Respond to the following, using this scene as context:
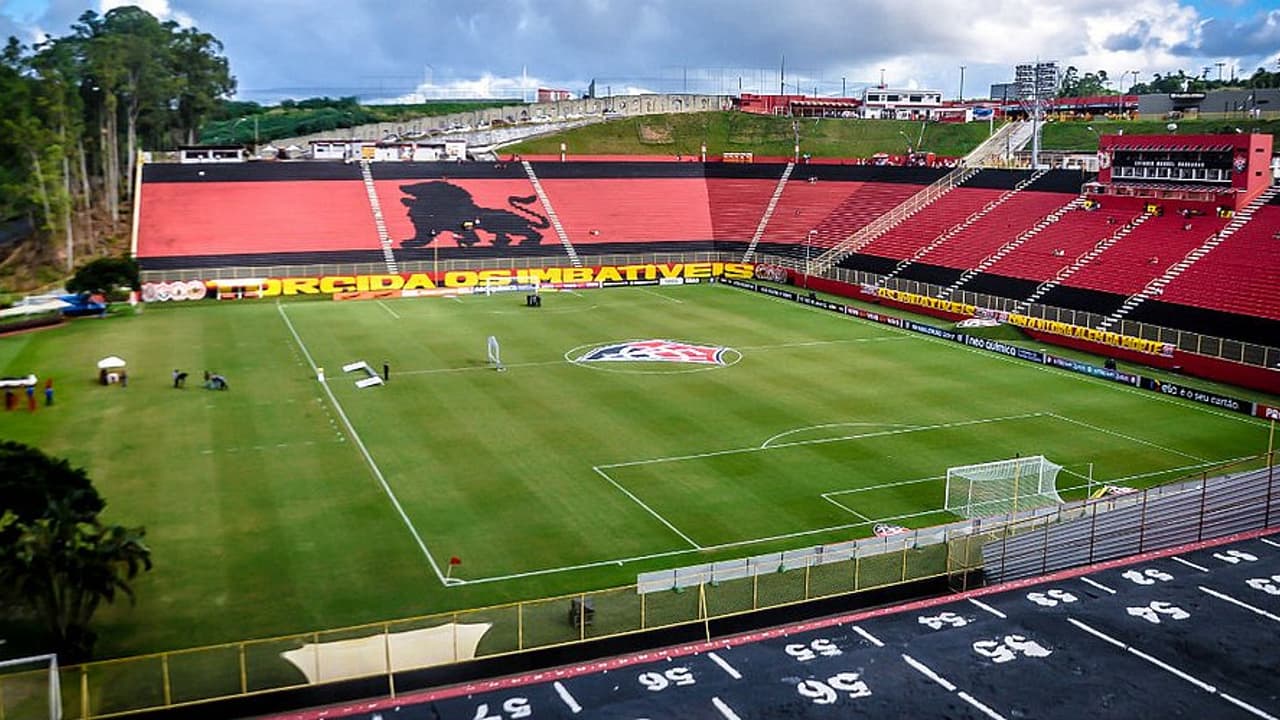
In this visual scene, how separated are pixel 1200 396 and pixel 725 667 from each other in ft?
110

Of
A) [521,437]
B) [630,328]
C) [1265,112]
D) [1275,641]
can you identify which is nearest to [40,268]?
[630,328]

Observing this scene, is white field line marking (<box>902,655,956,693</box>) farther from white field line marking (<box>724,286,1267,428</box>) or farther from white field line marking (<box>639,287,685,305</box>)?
white field line marking (<box>639,287,685,305</box>)

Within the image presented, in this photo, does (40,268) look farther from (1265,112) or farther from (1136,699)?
(1265,112)

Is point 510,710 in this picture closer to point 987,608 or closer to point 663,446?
point 987,608

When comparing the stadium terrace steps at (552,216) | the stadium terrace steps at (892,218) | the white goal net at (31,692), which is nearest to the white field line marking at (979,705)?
the white goal net at (31,692)

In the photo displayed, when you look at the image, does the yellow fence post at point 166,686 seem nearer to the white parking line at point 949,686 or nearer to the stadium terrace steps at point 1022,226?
the white parking line at point 949,686

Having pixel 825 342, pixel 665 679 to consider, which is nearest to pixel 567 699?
pixel 665 679

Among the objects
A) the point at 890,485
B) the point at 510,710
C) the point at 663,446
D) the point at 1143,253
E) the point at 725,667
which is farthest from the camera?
the point at 1143,253

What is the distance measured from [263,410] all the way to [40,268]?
4938 centimetres

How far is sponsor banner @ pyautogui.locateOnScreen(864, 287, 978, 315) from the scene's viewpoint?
6781 cm

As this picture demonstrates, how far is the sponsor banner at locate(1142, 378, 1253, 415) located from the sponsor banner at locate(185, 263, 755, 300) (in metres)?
44.0

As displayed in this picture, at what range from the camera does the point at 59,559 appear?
22.0 m

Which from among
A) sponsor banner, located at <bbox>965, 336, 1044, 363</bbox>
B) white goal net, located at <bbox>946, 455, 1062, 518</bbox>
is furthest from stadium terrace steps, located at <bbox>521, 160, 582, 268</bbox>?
white goal net, located at <bbox>946, 455, 1062, 518</bbox>

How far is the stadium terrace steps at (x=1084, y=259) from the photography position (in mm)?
66750
